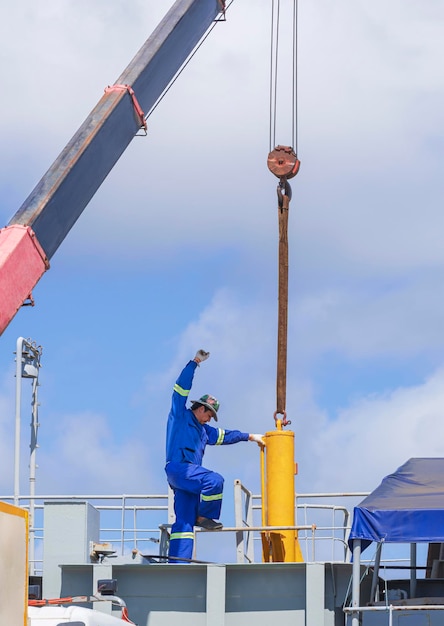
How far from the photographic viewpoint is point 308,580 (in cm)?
1497

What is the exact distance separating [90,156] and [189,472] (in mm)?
4522

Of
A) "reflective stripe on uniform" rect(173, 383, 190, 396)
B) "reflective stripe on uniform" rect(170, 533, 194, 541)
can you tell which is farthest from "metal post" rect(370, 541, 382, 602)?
"reflective stripe on uniform" rect(173, 383, 190, 396)

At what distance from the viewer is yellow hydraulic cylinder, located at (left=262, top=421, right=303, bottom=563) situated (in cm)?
1702

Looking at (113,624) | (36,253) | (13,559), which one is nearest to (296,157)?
(36,253)

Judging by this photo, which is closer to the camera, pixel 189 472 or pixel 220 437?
pixel 189 472

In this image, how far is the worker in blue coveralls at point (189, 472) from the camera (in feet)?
55.5

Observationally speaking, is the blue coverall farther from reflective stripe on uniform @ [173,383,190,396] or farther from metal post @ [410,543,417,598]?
metal post @ [410,543,417,598]

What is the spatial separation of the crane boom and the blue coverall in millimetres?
2930

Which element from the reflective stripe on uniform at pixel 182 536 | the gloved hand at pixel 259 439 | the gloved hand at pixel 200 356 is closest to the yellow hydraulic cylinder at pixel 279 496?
the gloved hand at pixel 259 439

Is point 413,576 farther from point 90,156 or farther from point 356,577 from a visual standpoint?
point 90,156

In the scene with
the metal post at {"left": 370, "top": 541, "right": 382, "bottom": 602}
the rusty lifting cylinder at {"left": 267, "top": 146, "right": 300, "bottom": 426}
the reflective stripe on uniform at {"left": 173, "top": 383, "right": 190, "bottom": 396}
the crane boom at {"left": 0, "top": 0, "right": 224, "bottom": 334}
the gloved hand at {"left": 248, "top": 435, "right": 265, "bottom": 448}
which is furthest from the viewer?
the rusty lifting cylinder at {"left": 267, "top": 146, "right": 300, "bottom": 426}

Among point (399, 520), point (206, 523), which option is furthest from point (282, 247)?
point (399, 520)

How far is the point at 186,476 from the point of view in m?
17.0

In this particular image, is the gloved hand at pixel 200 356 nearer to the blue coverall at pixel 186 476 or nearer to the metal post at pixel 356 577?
the blue coverall at pixel 186 476
